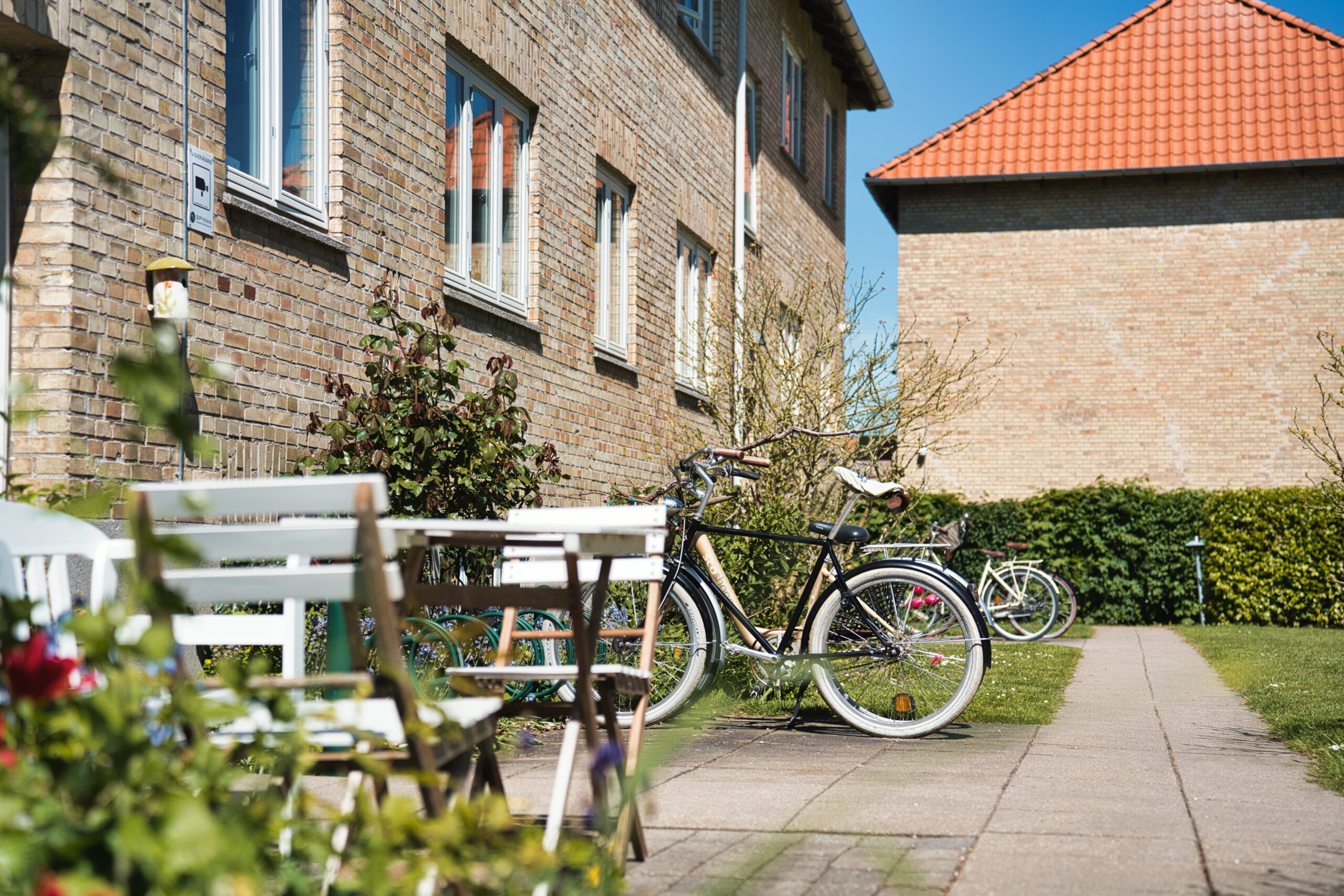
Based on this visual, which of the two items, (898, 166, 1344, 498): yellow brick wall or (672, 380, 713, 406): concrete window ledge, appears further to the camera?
(898, 166, 1344, 498): yellow brick wall

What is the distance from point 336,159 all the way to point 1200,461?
16439 mm

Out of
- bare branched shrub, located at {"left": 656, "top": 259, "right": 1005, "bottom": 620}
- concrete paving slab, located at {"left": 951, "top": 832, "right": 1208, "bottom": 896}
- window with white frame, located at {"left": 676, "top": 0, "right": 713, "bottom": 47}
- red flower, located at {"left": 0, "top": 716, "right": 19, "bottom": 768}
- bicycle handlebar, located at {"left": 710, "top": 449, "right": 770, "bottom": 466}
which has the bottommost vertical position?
concrete paving slab, located at {"left": 951, "top": 832, "right": 1208, "bottom": 896}

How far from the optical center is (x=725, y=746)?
5789 mm

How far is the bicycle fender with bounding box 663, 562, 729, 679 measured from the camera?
603 centimetres

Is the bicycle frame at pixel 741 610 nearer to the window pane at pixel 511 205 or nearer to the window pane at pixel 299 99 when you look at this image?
the window pane at pixel 299 99

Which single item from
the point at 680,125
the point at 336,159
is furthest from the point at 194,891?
the point at 680,125

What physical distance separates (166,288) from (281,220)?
1032mm

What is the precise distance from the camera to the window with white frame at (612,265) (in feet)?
37.1

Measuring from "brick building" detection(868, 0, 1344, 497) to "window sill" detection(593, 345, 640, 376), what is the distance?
1051 centimetres

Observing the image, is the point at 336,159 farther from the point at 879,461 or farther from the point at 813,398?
the point at 879,461

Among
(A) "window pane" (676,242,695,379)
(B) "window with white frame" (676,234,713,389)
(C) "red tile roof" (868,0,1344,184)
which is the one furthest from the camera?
(C) "red tile roof" (868,0,1344,184)

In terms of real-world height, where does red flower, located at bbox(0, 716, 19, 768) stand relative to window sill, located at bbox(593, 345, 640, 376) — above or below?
below

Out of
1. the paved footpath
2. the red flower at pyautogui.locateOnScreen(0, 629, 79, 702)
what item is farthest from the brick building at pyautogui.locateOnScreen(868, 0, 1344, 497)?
the red flower at pyautogui.locateOnScreen(0, 629, 79, 702)

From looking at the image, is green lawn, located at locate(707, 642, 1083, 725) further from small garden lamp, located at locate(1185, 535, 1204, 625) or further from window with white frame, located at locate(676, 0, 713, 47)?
small garden lamp, located at locate(1185, 535, 1204, 625)
